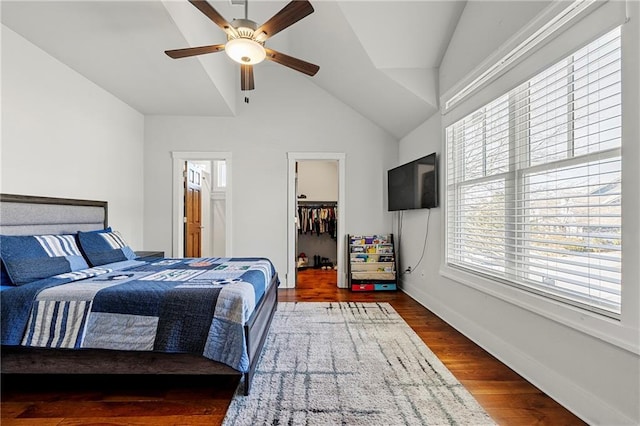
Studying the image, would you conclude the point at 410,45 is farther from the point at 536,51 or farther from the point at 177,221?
the point at 177,221

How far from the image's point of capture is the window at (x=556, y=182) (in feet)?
4.88

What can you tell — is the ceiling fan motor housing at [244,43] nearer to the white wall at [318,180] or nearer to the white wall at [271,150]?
the white wall at [271,150]

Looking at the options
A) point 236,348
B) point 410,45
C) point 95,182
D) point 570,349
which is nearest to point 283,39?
point 410,45

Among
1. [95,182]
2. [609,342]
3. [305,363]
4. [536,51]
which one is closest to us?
[609,342]

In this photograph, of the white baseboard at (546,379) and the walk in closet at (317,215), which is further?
the walk in closet at (317,215)

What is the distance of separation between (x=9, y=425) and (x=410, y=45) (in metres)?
4.07

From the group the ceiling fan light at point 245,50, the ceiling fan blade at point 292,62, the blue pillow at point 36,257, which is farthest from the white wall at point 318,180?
the blue pillow at point 36,257

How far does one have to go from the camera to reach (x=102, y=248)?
2.78 m

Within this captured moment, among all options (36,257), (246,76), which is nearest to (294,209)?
(246,76)

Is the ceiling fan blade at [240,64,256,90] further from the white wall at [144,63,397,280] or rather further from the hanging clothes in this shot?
the hanging clothes

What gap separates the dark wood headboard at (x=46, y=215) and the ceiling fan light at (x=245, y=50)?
2088 mm

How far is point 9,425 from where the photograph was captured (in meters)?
1.51

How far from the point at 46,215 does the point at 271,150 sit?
9.03ft

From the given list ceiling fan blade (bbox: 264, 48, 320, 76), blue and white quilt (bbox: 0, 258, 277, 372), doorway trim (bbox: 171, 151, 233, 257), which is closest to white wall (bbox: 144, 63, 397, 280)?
doorway trim (bbox: 171, 151, 233, 257)
